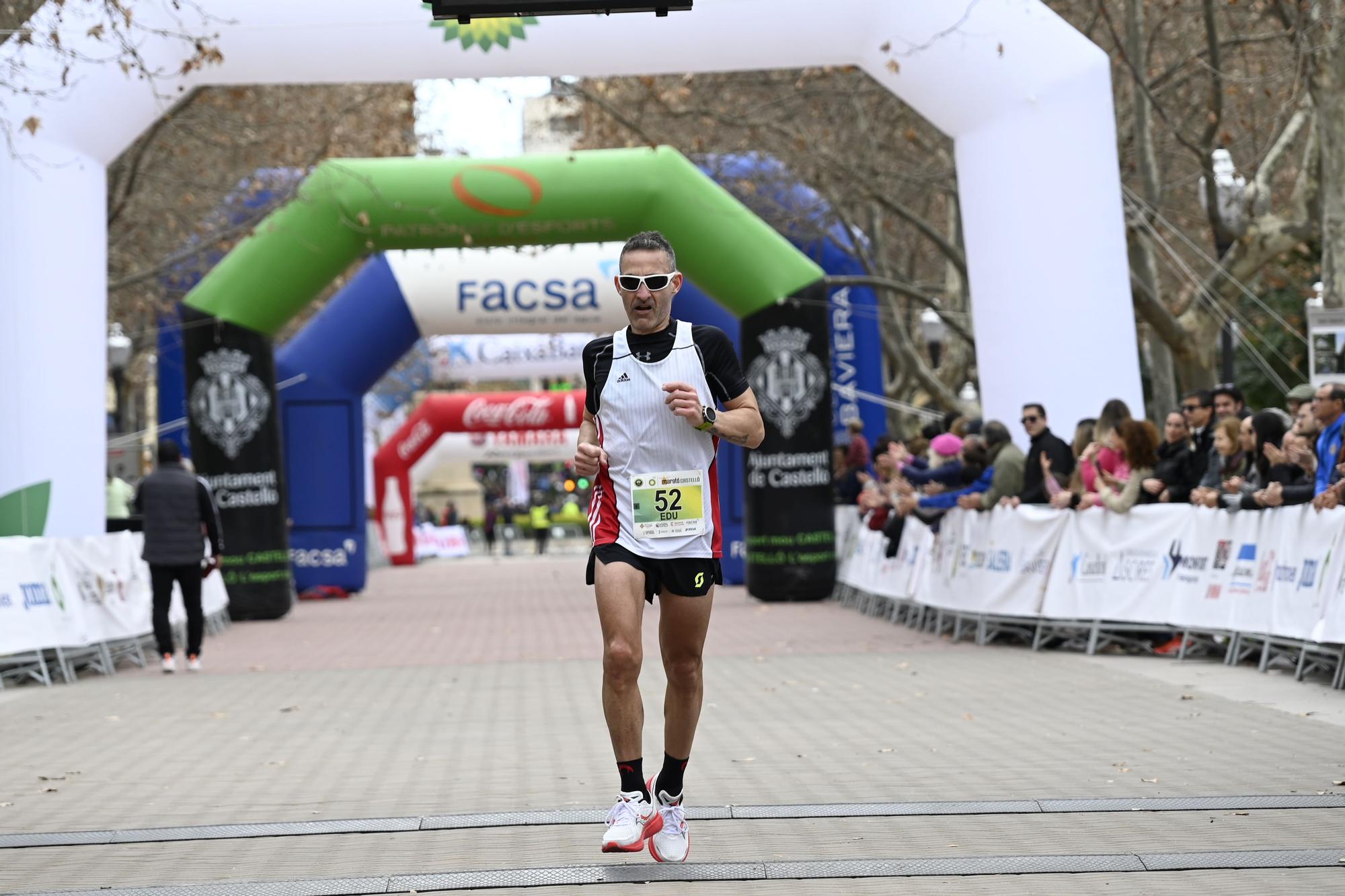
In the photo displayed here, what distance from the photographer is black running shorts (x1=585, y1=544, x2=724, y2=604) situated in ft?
19.5

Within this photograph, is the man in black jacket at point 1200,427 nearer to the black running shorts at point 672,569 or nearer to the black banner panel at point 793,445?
the black running shorts at point 672,569

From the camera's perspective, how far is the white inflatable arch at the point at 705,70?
14.8 metres

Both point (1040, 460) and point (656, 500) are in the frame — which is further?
point (1040, 460)

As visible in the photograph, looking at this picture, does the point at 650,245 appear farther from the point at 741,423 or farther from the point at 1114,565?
the point at 1114,565

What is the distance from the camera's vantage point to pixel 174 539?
557 inches

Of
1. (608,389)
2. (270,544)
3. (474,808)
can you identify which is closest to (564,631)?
(270,544)

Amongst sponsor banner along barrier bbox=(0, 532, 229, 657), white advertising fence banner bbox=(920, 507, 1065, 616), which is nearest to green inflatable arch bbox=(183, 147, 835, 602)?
sponsor banner along barrier bbox=(0, 532, 229, 657)

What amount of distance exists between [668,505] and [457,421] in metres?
32.6

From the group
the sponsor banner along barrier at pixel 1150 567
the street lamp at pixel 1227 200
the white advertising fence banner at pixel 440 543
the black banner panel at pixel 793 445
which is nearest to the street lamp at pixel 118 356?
the black banner panel at pixel 793 445

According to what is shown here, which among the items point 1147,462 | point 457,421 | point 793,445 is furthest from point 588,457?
point 457,421

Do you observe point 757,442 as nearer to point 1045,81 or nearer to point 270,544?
point 1045,81

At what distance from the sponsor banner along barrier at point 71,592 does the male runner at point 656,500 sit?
8.28 m

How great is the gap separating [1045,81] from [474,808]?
386 inches

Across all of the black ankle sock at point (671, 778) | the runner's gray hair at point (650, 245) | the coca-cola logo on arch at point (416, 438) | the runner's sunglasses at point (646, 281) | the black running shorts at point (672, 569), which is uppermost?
the coca-cola logo on arch at point (416, 438)
